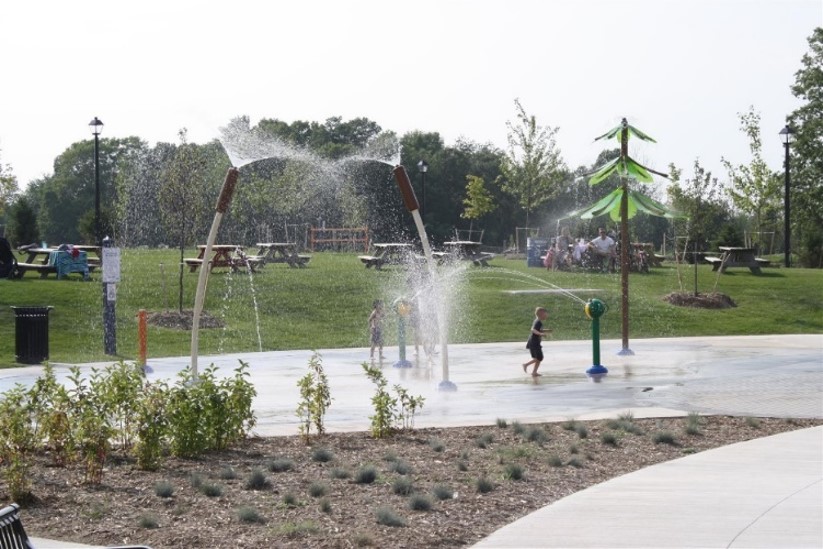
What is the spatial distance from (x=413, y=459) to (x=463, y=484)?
126 cm

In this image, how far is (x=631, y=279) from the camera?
1401 inches

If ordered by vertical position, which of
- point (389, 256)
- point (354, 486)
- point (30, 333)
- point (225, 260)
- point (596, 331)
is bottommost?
point (354, 486)

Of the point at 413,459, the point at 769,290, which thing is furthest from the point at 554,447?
the point at 769,290

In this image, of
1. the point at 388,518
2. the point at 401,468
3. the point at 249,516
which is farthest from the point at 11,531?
the point at 401,468

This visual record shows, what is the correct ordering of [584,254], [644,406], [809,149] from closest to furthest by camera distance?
[644,406] → [584,254] → [809,149]

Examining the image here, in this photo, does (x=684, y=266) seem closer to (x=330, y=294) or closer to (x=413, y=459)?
(x=330, y=294)

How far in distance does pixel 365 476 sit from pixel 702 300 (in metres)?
23.1

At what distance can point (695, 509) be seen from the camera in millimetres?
8234

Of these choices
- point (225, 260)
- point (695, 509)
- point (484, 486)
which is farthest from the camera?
point (225, 260)

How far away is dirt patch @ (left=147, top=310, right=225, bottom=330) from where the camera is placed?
87.5ft

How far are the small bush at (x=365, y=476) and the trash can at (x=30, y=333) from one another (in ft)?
44.7

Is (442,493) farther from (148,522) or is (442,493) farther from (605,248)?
(605,248)

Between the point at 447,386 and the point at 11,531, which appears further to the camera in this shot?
the point at 447,386

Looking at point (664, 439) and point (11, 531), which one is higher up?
point (11, 531)
